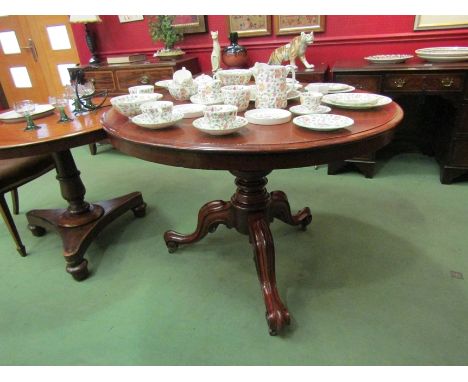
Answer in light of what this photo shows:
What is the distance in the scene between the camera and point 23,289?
5.40 feet

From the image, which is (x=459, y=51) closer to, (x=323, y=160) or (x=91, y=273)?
(x=323, y=160)

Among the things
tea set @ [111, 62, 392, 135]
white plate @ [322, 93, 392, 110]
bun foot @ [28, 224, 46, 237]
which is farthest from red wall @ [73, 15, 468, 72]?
bun foot @ [28, 224, 46, 237]

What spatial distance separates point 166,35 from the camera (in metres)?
3.01

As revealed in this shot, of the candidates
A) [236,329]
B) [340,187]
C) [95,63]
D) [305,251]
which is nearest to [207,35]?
[95,63]

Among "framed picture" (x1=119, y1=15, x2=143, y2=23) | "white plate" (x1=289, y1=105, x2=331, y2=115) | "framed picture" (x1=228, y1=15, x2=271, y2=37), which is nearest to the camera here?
"white plate" (x1=289, y1=105, x2=331, y2=115)

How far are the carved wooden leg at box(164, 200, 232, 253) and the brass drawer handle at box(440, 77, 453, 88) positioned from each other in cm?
158

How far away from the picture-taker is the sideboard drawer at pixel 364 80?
2229mm

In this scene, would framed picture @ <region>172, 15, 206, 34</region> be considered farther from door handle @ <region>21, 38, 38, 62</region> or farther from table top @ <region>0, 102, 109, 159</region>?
door handle @ <region>21, 38, 38, 62</region>

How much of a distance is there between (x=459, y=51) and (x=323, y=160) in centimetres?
187

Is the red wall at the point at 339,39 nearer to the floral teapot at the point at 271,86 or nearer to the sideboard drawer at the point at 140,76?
the sideboard drawer at the point at 140,76

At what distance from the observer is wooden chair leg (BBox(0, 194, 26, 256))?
5.79 ft

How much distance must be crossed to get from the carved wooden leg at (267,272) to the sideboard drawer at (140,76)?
186cm

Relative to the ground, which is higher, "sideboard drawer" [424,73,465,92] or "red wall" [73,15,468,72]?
"red wall" [73,15,468,72]

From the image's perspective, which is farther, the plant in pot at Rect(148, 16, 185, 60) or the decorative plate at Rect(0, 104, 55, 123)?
the plant in pot at Rect(148, 16, 185, 60)
